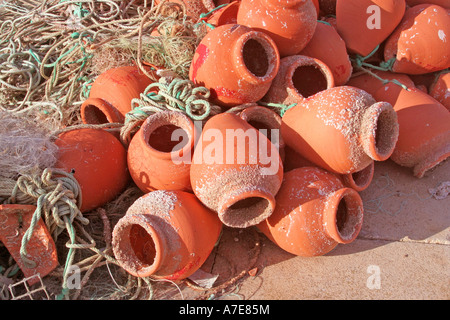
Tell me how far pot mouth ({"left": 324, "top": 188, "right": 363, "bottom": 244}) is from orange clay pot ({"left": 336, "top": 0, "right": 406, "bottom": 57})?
146 cm

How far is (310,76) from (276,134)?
2.41 feet

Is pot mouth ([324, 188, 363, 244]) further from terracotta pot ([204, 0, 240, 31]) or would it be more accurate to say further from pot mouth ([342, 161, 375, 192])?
terracotta pot ([204, 0, 240, 31])

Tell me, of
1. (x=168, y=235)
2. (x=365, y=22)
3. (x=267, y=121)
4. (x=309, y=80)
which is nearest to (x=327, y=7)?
(x=365, y=22)

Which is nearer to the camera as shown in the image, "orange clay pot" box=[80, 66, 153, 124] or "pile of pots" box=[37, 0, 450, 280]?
"pile of pots" box=[37, 0, 450, 280]

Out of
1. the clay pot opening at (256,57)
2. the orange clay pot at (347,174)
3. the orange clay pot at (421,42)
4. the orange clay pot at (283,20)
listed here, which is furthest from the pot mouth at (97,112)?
the orange clay pot at (421,42)

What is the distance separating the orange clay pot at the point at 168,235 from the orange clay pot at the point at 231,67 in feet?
2.65

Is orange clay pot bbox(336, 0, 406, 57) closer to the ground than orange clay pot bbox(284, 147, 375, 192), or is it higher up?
higher up

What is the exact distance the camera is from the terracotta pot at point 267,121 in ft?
9.48

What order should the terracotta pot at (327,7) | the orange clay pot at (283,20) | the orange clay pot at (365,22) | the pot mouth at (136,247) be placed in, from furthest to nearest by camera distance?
the terracotta pot at (327,7)
the orange clay pot at (365,22)
the orange clay pot at (283,20)
the pot mouth at (136,247)

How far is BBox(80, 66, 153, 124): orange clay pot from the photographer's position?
3.25m

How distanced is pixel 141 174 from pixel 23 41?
2.62 meters

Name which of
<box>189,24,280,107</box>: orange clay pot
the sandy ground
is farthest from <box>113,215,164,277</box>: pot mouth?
<box>189,24,280,107</box>: orange clay pot

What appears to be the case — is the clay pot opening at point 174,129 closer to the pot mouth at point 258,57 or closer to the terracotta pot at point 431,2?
the pot mouth at point 258,57
